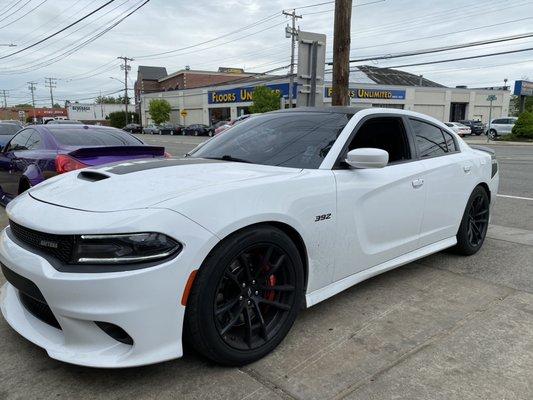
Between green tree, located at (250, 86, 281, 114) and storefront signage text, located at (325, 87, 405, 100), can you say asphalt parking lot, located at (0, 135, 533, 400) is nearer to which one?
green tree, located at (250, 86, 281, 114)

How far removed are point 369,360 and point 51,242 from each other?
6.43 feet

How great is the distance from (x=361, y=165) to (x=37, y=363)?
7.91 ft

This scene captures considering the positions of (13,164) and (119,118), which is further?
(119,118)

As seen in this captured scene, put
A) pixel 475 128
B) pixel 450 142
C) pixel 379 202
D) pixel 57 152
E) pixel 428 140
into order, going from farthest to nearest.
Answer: pixel 475 128 → pixel 57 152 → pixel 450 142 → pixel 428 140 → pixel 379 202

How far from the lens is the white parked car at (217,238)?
2275 millimetres

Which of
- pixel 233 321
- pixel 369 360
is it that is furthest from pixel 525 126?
pixel 233 321

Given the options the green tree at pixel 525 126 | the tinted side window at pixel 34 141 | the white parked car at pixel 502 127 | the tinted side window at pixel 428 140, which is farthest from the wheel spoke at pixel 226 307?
the white parked car at pixel 502 127

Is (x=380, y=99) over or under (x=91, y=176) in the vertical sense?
over

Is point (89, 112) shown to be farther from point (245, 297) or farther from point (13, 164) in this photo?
point (245, 297)

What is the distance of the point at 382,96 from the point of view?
48844 mm

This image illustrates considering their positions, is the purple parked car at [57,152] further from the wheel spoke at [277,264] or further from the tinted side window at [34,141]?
the wheel spoke at [277,264]

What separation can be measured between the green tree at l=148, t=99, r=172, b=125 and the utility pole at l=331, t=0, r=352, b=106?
60.1 meters

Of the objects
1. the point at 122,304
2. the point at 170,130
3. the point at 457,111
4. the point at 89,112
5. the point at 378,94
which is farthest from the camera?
the point at 89,112

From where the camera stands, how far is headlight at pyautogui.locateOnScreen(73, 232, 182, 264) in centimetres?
227
